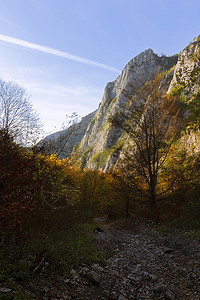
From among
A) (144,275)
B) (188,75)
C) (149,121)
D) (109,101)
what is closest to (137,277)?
(144,275)

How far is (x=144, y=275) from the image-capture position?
237 inches

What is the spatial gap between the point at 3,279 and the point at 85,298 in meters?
2.09

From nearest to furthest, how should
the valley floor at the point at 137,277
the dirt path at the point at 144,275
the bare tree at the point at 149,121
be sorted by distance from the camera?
the valley floor at the point at 137,277, the dirt path at the point at 144,275, the bare tree at the point at 149,121

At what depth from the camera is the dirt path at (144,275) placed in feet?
15.6

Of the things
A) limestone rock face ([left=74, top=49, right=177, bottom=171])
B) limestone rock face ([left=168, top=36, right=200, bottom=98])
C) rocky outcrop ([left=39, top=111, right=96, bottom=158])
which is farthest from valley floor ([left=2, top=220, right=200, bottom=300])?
limestone rock face ([left=74, top=49, right=177, bottom=171])

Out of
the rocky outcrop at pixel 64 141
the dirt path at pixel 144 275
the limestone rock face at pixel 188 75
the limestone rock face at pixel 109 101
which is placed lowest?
the dirt path at pixel 144 275

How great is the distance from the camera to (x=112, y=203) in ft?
90.0

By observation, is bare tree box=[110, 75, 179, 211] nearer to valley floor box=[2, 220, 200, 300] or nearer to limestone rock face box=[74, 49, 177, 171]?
valley floor box=[2, 220, 200, 300]

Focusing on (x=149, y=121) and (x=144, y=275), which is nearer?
(x=144, y=275)

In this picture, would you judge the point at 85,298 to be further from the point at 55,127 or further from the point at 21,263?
the point at 55,127

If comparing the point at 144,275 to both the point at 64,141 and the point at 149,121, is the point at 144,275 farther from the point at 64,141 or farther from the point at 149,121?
the point at 149,121

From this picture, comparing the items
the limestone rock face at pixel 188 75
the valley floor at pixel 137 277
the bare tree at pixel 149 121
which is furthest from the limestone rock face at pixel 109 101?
the valley floor at pixel 137 277

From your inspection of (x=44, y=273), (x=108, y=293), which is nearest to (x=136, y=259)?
(x=108, y=293)

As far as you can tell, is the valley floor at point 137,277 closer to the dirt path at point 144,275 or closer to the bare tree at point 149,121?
the dirt path at point 144,275
